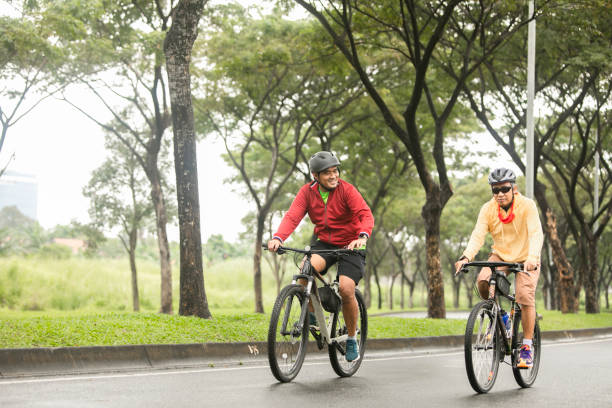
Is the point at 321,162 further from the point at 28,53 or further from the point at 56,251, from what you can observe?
the point at 56,251

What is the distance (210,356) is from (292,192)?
77.5 ft

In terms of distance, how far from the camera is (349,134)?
2575 centimetres

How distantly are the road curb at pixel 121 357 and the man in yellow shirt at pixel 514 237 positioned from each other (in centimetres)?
341

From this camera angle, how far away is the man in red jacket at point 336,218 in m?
6.62

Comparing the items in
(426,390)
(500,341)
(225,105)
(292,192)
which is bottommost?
(426,390)

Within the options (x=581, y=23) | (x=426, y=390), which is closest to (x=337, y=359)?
(x=426, y=390)

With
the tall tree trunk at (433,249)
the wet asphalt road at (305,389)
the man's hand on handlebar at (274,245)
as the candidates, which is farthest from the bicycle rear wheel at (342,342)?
the tall tree trunk at (433,249)

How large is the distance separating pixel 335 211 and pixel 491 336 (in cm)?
173

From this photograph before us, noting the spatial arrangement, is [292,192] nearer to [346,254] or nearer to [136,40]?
[136,40]

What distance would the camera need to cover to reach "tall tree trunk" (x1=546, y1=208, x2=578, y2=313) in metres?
23.3

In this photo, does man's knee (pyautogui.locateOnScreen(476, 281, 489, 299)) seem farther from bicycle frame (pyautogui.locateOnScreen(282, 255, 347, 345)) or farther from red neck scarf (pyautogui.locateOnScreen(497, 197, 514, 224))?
bicycle frame (pyautogui.locateOnScreen(282, 255, 347, 345))

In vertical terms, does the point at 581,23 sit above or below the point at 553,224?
above

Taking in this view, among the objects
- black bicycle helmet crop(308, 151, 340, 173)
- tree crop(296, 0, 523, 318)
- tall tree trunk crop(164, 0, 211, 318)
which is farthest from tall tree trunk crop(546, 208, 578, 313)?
black bicycle helmet crop(308, 151, 340, 173)

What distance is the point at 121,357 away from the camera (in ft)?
25.2
